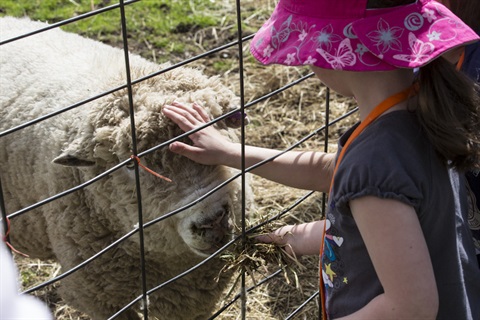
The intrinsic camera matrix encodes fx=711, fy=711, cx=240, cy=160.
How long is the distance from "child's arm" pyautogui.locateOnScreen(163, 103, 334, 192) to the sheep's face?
11.9 inches

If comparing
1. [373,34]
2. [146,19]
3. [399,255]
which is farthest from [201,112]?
[146,19]

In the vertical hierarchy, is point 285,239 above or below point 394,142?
below

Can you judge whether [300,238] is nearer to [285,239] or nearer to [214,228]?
[285,239]

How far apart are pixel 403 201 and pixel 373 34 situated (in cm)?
44

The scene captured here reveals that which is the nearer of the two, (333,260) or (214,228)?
(333,260)

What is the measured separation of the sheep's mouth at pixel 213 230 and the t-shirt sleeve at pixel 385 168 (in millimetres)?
1049

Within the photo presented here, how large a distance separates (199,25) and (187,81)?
3586mm

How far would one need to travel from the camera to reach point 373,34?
184 centimetres

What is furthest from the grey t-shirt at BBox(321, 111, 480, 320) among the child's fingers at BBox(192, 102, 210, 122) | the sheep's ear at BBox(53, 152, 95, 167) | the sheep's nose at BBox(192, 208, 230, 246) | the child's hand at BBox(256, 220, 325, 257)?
the sheep's ear at BBox(53, 152, 95, 167)

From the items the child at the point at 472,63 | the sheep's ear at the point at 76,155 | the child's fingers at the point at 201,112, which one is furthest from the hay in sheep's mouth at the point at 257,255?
the sheep's ear at the point at 76,155

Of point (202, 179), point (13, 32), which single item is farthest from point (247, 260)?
point (13, 32)

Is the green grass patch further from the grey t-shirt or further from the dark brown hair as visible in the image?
the dark brown hair

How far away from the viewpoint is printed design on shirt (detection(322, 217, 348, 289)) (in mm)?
2055

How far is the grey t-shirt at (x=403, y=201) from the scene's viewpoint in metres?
1.84
